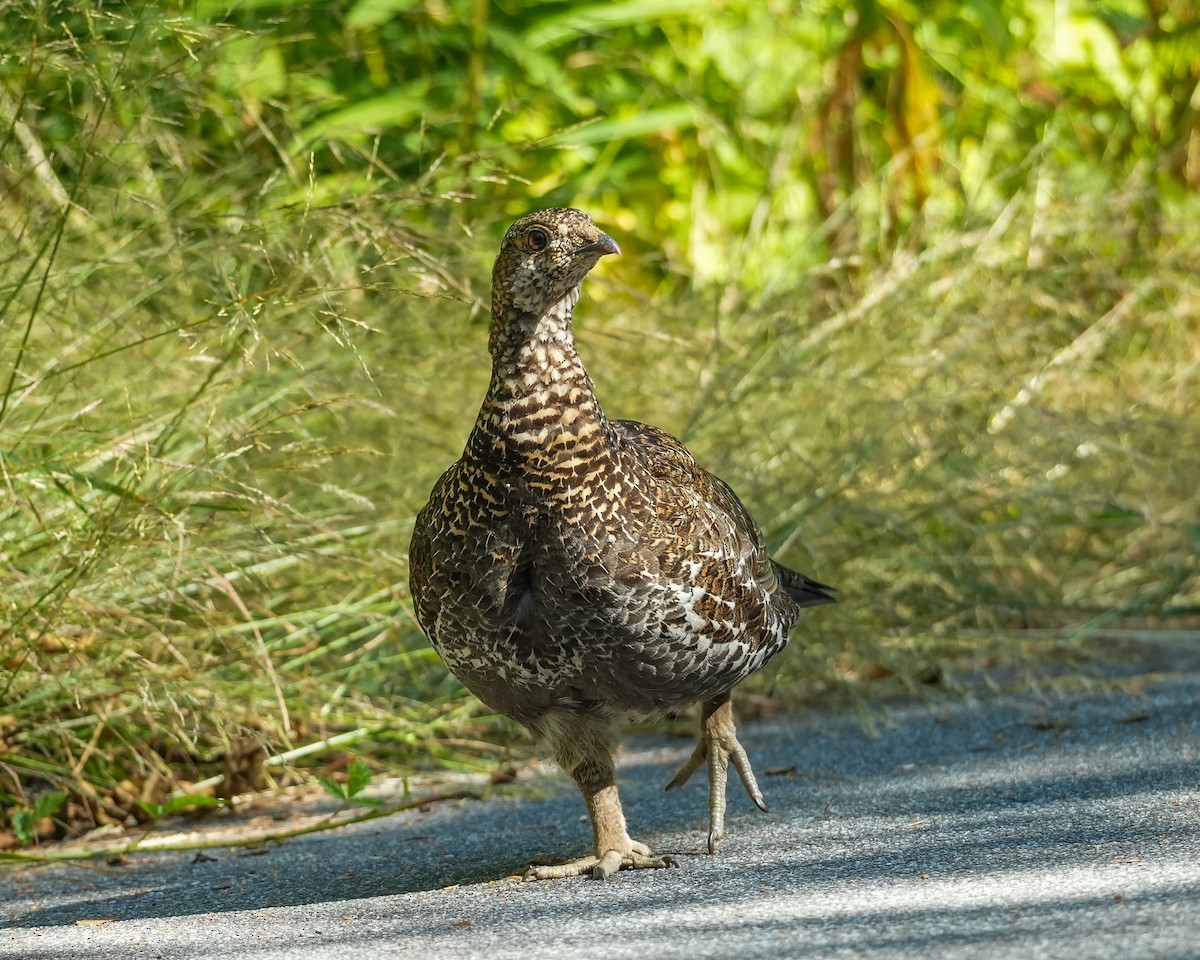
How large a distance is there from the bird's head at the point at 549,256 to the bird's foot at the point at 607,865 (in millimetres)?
1166

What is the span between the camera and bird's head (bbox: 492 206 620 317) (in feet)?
10.6

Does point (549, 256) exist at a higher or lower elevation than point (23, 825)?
higher

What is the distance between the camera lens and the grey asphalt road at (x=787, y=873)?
102 inches

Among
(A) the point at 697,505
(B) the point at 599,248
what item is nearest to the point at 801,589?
(A) the point at 697,505

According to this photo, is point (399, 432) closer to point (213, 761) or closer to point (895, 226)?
point (213, 761)

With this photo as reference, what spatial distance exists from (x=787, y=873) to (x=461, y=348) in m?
2.48

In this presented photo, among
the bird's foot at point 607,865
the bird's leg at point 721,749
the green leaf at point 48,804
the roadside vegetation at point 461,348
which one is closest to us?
the bird's foot at point 607,865

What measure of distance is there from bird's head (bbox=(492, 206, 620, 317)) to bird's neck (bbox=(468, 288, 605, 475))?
0.03 metres

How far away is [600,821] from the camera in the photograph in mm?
3449

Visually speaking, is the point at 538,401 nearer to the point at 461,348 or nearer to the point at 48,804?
the point at 48,804

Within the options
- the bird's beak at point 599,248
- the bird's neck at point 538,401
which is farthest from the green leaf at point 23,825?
the bird's beak at point 599,248

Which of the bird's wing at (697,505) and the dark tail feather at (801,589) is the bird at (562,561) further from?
the dark tail feather at (801,589)

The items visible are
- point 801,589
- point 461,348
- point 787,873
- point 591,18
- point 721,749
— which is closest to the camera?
point 787,873

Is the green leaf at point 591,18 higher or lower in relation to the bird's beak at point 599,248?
higher
